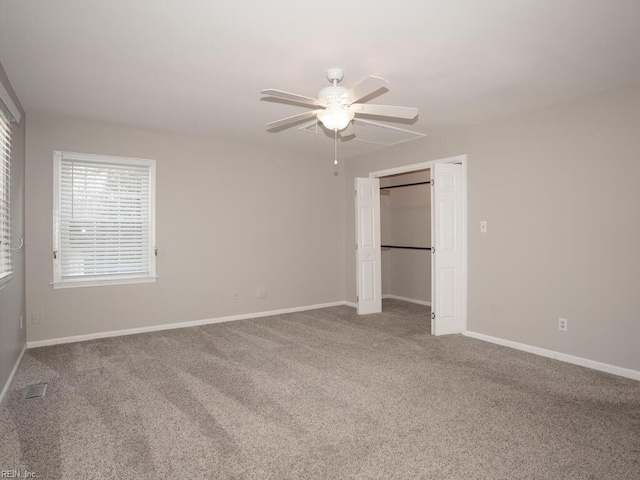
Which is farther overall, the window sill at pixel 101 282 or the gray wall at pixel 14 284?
the window sill at pixel 101 282

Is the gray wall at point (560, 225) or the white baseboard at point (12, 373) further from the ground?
the gray wall at point (560, 225)

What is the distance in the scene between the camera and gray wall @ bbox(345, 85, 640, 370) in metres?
3.43

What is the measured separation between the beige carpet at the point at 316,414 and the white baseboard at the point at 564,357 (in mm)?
127

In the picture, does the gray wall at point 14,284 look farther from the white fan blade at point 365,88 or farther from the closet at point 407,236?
the closet at point 407,236

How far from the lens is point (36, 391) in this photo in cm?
311

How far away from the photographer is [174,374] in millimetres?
3492

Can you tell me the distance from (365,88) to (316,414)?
2221 millimetres

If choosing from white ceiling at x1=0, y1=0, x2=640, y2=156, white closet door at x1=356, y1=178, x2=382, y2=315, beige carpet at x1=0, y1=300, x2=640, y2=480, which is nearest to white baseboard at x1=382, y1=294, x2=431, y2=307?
white closet door at x1=356, y1=178, x2=382, y2=315

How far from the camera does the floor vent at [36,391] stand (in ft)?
9.90

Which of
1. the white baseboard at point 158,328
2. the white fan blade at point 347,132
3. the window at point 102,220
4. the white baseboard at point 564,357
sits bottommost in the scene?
the white baseboard at point 564,357

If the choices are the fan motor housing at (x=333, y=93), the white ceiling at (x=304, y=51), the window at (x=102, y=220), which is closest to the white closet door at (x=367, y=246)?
the white ceiling at (x=304, y=51)

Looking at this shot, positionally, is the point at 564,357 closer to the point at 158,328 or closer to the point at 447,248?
the point at 447,248

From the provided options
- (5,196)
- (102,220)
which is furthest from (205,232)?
(5,196)

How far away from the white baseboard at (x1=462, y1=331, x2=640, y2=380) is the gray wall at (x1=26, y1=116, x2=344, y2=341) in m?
2.73
